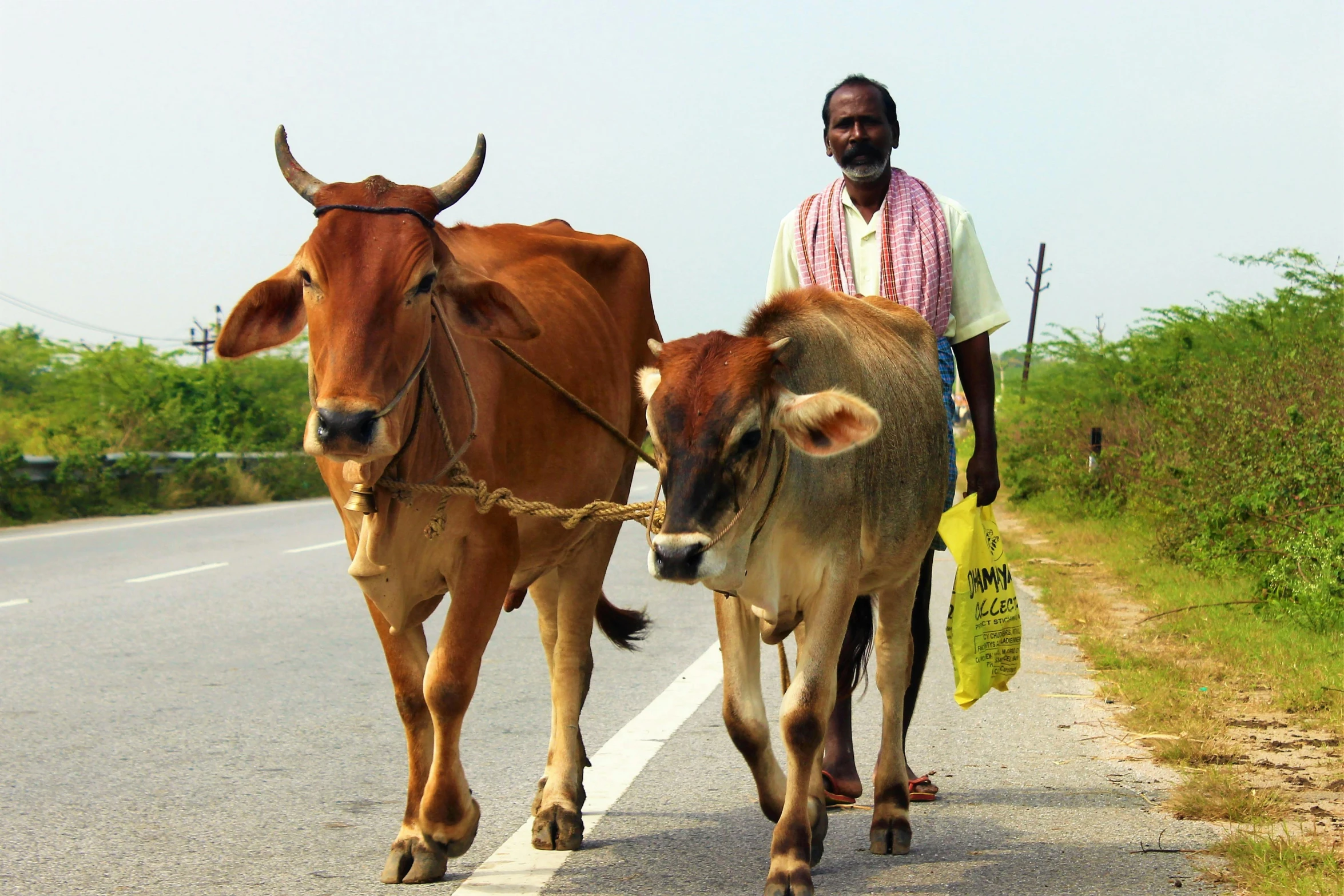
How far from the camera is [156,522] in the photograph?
19281mm

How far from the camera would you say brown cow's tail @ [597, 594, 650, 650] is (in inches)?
256

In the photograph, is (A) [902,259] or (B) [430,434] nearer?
(B) [430,434]

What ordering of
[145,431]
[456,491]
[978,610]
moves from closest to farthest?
[456,491] → [978,610] → [145,431]

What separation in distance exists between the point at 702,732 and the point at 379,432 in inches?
122

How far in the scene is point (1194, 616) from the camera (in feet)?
30.5

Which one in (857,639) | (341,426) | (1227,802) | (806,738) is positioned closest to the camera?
(341,426)

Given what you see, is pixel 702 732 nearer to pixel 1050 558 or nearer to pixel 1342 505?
pixel 1342 505

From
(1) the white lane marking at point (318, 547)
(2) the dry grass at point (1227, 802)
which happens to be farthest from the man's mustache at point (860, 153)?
(1) the white lane marking at point (318, 547)

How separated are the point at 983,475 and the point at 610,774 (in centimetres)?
187

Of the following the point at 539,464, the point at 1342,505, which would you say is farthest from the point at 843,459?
the point at 1342,505

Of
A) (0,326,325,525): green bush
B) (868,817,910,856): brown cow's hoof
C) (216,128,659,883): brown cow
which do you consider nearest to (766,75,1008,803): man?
(868,817,910,856): brown cow's hoof

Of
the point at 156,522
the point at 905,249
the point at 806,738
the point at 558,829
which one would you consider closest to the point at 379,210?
Answer: the point at 806,738

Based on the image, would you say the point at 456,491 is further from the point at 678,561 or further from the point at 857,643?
the point at 857,643

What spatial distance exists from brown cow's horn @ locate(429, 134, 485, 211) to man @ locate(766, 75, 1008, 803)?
1.78 m
